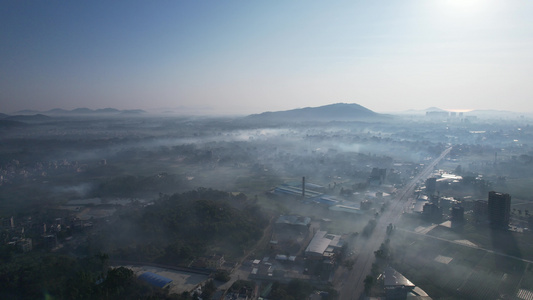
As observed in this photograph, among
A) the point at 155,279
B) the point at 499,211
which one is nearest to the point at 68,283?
the point at 155,279

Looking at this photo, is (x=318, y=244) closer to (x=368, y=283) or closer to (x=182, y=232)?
(x=368, y=283)

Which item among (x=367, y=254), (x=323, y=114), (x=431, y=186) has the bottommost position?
(x=367, y=254)

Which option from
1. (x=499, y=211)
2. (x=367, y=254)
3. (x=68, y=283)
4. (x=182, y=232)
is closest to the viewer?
(x=68, y=283)

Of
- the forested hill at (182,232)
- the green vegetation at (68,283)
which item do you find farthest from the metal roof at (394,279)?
the green vegetation at (68,283)

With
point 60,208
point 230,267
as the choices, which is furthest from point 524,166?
point 60,208

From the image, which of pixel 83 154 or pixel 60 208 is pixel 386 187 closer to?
pixel 60 208

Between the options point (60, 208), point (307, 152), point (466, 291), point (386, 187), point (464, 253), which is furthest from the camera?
point (307, 152)

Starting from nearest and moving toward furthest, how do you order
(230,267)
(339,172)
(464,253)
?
1. (230,267)
2. (464,253)
3. (339,172)
